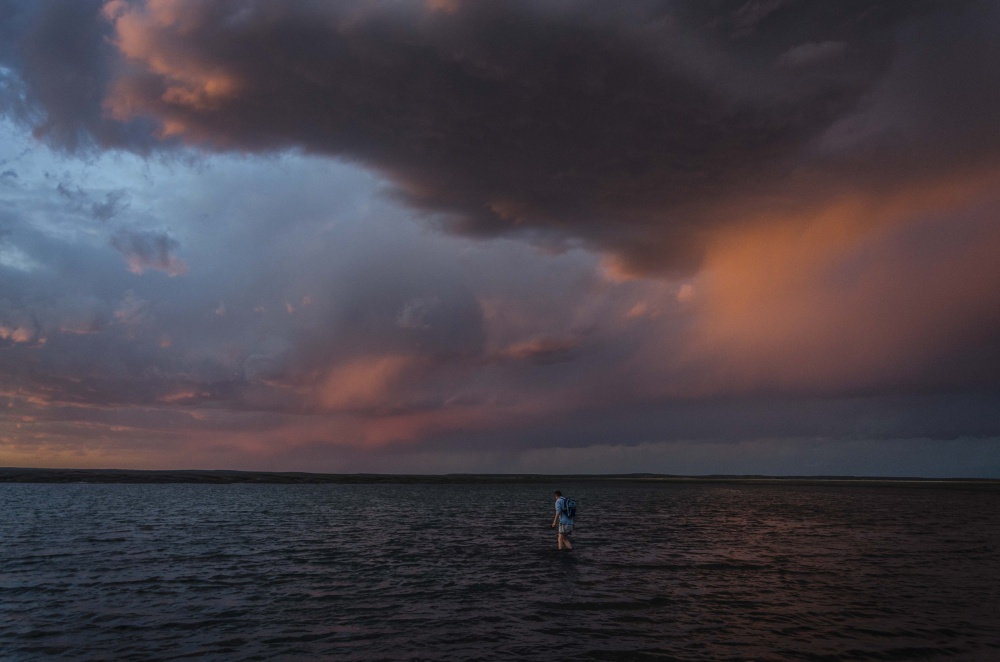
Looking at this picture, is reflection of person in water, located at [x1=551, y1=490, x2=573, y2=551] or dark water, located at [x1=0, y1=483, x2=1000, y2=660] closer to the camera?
dark water, located at [x1=0, y1=483, x2=1000, y2=660]

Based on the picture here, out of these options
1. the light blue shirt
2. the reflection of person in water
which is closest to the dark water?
the reflection of person in water

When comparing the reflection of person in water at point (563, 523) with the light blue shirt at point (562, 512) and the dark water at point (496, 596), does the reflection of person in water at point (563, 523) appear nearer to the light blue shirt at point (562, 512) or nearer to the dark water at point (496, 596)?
the light blue shirt at point (562, 512)

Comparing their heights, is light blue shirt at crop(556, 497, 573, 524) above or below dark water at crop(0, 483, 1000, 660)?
above

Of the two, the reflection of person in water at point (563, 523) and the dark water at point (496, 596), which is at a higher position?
the reflection of person in water at point (563, 523)

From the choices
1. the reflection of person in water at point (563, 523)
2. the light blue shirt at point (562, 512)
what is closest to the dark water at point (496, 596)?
the reflection of person in water at point (563, 523)

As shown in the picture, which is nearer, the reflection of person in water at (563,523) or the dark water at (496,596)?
the dark water at (496,596)

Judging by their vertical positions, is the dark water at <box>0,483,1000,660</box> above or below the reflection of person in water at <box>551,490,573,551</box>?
below

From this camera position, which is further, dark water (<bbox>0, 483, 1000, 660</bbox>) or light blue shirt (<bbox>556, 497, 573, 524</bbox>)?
light blue shirt (<bbox>556, 497, 573, 524</bbox>)

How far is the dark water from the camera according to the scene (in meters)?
19.1

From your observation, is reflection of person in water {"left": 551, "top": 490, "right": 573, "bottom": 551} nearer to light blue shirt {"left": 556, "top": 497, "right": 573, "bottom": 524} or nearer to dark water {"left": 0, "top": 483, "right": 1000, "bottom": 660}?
light blue shirt {"left": 556, "top": 497, "right": 573, "bottom": 524}

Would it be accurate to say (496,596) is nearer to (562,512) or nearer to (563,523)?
(563,523)

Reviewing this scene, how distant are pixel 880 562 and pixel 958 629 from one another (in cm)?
1686

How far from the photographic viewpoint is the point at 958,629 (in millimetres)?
21281

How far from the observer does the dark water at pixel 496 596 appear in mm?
19141
